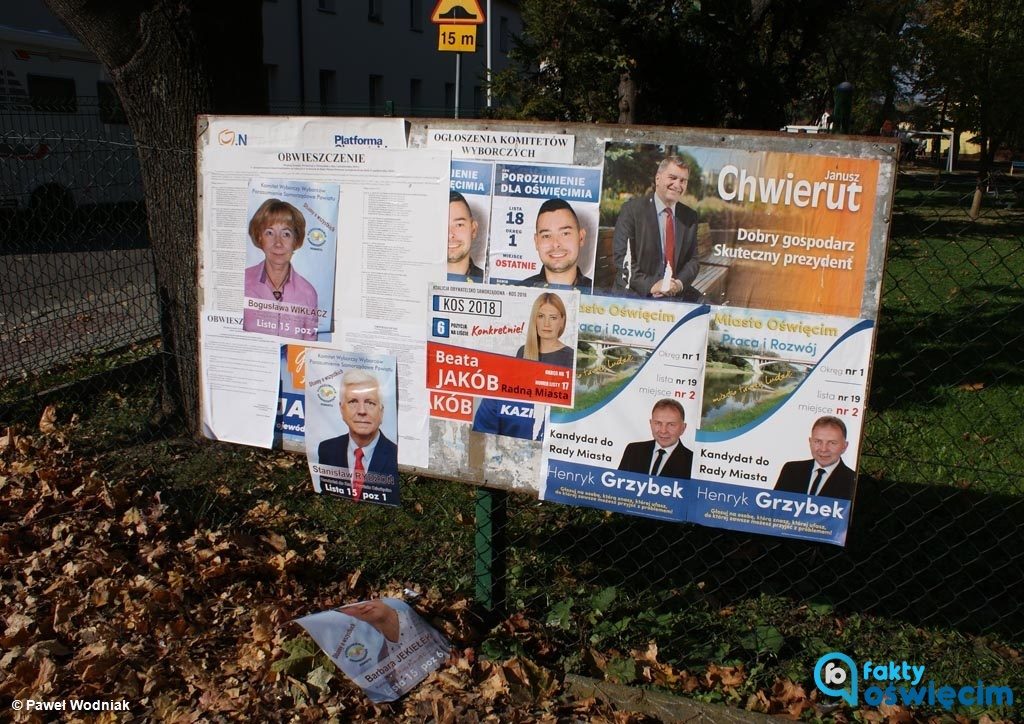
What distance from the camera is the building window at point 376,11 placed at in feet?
102

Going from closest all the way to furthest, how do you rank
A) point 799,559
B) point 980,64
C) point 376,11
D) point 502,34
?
point 799,559 < point 980,64 < point 376,11 < point 502,34

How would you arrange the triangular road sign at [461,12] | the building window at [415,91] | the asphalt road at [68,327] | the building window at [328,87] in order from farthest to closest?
1. the building window at [415,91]
2. the building window at [328,87]
3. the triangular road sign at [461,12]
4. the asphalt road at [68,327]

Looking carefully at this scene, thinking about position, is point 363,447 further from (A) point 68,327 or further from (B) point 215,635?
(A) point 68,327

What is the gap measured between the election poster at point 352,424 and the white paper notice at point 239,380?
175mm

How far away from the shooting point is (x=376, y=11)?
31.5 metres

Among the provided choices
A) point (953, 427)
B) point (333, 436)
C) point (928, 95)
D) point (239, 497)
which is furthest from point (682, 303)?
point (928, 95)

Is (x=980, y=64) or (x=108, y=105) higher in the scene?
(x=980, y=64)

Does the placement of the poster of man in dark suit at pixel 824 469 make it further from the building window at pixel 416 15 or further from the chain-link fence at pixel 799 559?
the building window at pixel 416 15

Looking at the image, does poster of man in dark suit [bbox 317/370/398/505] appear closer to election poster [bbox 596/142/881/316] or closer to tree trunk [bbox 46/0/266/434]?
election poster [bbox 596/142/881/316]

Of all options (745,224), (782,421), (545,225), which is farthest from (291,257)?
(782,421)

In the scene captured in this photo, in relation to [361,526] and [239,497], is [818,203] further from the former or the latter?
[239,497]

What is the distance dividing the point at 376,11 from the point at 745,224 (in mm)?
31841

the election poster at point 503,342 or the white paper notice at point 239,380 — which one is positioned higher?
the election poster at point 503,342

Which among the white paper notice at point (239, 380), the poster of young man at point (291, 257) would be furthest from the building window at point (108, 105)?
the poster of young man at point (291, 257)
